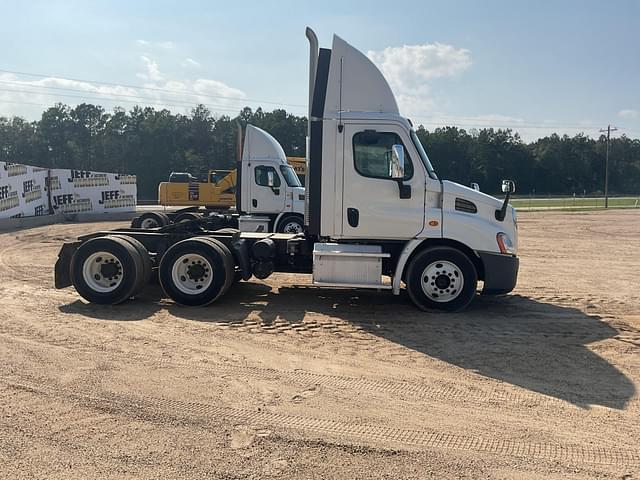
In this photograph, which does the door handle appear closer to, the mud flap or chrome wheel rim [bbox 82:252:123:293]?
chrome wheel rim [bbox 82:252:123:293]

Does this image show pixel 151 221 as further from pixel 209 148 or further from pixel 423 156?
pixel 209 148

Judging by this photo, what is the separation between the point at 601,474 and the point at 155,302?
669 cm

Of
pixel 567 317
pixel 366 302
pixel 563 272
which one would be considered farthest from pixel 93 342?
pixel 563 272

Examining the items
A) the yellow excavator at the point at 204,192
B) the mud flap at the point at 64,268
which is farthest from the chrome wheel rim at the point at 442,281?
the yellow excavator at the point at 204,192

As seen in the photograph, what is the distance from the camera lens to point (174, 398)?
181 inches

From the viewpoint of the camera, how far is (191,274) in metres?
8.12

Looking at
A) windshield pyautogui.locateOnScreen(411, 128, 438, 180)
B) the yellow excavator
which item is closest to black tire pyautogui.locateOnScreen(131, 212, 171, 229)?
the yellow excavator

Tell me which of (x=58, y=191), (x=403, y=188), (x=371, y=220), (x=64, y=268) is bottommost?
(x=64, y=268)

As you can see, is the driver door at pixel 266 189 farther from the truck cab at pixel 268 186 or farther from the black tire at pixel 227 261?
the black tire at pixel 227 261

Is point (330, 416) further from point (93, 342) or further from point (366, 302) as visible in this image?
point (366, 302)

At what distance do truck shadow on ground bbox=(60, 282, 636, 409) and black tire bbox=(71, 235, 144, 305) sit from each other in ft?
0.71

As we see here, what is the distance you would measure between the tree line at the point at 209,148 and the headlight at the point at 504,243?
72882 millimetres

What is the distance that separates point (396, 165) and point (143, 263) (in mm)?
4182

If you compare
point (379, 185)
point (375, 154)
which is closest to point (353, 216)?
point (379, 185)
